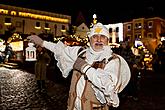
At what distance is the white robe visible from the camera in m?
2.91

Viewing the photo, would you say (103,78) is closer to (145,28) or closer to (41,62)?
(41,62)

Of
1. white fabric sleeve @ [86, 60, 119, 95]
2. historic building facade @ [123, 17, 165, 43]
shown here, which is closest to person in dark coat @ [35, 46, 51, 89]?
white fabric sleeve @ [86, 60, 119, 95]

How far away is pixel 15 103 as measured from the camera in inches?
363

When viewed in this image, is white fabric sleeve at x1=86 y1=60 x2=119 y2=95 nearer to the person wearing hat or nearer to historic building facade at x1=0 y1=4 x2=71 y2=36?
the person wearing hat

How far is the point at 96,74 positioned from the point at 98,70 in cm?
7

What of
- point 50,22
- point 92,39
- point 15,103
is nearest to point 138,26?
point 50,22

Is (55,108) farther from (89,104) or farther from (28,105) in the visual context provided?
(89,104)

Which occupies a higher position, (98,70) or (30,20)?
(30,20)

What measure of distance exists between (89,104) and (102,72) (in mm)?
482

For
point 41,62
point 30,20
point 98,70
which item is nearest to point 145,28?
point 30,20

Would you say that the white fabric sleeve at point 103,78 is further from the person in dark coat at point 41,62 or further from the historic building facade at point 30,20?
the historic building facade at point 30,20

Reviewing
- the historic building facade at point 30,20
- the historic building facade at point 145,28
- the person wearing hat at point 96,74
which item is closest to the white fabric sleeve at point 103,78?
the person wearing hat at point 96,74

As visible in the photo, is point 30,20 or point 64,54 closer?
point 64,54

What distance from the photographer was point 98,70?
9.77ft
